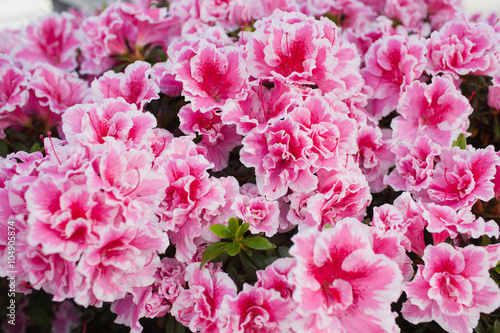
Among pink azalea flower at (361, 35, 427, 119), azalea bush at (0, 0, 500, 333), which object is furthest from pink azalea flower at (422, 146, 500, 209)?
pink azalea flower at (361, 35, 427, 119)

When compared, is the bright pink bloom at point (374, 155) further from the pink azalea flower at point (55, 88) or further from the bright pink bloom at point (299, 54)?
the pink azalea flower at point (55, 88)

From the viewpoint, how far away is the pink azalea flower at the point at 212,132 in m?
1.29

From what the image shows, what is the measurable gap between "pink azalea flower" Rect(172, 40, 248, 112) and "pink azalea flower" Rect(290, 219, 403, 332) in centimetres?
53

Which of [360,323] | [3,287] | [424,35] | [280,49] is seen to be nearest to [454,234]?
[360,323]

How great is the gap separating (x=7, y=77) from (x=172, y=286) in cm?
97

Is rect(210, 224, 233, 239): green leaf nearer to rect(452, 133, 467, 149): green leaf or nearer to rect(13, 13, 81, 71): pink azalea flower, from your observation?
rect(452, 133, 467, 149): green leaf

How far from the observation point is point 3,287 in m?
1.34

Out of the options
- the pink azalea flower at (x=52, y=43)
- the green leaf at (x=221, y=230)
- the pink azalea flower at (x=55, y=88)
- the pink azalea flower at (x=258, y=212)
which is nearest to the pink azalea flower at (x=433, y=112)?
the pink azalea flower at (x=258, y=212)

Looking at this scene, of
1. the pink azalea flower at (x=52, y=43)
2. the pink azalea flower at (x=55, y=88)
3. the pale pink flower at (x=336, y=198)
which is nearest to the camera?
the pale pink flower at (x=336, y=198)

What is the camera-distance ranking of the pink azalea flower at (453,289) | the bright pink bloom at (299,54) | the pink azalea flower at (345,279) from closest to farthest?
the pink azalea flower at (345,279)
the pink azalea flower at (453,289)
the bright pink bloom at (299,54)

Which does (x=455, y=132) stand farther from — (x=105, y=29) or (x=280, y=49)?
(x=105, y=29)

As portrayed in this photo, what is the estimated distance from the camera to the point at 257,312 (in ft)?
3.36

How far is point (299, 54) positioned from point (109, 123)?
0.59 metres

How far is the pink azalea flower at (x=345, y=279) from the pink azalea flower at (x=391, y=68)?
66 centimetres
